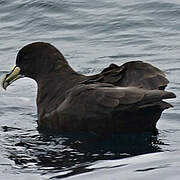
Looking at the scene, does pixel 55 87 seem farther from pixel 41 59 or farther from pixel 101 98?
pixel 101 98

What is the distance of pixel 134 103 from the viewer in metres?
8.28

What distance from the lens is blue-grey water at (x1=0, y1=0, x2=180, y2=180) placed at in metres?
7.76

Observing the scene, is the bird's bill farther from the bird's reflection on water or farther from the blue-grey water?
the bird's reflection on water

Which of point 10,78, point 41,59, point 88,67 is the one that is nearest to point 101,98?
Result: point 41,59

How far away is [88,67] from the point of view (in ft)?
38.8

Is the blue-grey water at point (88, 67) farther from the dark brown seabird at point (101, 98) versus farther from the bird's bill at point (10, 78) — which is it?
the bird's bill at point (10, 78)

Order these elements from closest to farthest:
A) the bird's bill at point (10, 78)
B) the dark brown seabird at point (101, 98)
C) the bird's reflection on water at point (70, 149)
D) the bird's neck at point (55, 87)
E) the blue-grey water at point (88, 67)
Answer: the blue-grey water at point (88, 67) → the bird's reflection on water at point (70, 149) → the dark brown seabird at point (101, 98) → the bird's neck at point (55, 87) → the bird's bill at point (10, 78)

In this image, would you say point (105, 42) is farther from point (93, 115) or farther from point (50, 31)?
point (93, 115)

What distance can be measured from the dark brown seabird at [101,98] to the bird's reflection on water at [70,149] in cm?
9

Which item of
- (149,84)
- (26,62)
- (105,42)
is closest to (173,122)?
(149,84)

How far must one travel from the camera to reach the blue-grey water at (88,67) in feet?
25.5

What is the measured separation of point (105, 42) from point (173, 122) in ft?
13.0

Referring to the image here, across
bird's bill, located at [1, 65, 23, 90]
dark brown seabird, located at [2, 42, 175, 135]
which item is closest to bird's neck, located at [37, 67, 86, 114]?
dark brown seabird, located at [2, 42, 175, 135]

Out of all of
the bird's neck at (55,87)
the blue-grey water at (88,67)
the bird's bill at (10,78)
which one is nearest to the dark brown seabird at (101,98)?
the bird's neck at (55,87)
